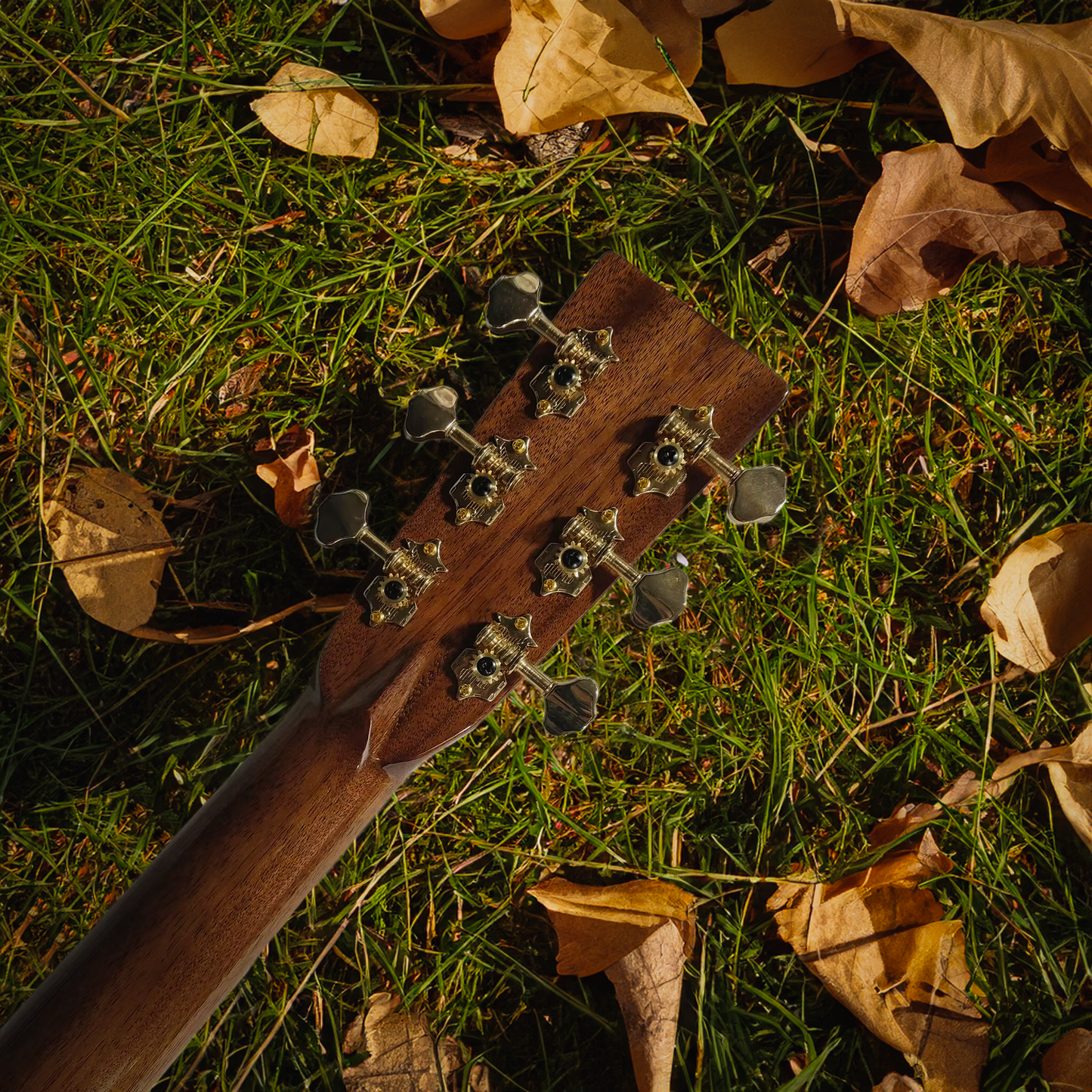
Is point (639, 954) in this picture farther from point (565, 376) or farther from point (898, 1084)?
point (565, 376)

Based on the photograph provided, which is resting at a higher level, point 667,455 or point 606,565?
point 667,455

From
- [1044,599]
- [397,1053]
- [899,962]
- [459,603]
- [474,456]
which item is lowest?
[397,1053]

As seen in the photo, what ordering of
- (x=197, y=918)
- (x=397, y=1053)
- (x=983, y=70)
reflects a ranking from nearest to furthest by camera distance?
(x=197, y=918), (x=983, y=70), (x=397, y=1053)

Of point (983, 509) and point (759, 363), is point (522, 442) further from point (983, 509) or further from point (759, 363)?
point (983, 509)

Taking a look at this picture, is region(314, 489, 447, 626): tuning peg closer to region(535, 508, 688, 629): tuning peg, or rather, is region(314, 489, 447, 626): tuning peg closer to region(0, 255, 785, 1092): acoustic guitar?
region(0, 255, 785, 1092): acoustic guitar

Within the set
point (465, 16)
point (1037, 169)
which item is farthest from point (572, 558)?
point (1037, 169)

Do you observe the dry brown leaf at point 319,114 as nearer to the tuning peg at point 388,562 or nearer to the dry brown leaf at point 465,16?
the dry brown leaf at point 465,16
